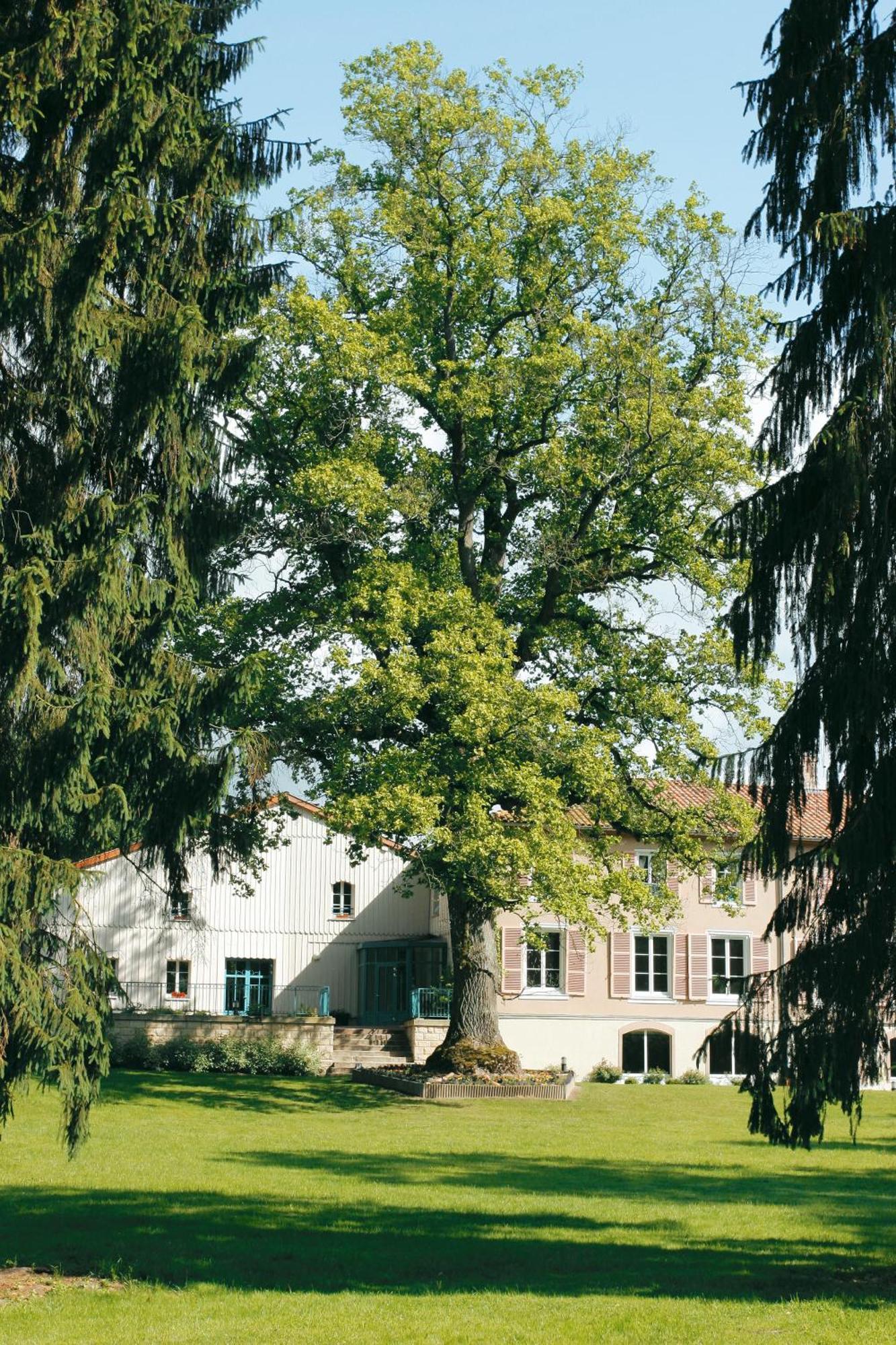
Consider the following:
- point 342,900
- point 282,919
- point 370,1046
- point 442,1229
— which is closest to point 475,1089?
point 370,1046

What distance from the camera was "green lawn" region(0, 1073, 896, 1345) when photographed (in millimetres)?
9570

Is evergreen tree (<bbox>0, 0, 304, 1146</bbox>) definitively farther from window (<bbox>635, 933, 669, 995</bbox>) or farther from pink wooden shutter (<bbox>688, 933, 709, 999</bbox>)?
pink wooden shutter (<bbox>688, 933, 709, 999</bbox>)

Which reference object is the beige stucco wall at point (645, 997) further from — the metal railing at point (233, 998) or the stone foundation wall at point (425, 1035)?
the metal railing at point (233, 998)

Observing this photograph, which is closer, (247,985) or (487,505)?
(487,505)

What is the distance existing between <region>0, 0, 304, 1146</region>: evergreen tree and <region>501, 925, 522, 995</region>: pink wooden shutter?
1027 inches

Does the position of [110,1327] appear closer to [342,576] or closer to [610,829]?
[342,576]

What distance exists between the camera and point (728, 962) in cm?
4006

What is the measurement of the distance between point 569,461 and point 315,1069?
15.6 m

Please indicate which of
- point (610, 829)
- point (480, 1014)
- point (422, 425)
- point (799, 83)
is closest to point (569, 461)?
point (422, 425)

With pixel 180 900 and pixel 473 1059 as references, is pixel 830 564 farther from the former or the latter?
pixel 473 1059

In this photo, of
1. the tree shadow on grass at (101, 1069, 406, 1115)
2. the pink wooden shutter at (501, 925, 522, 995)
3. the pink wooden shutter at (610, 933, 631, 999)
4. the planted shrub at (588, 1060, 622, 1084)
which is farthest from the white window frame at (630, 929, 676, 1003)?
the tree shadow on grass at (101, 1069, 406, 1115)

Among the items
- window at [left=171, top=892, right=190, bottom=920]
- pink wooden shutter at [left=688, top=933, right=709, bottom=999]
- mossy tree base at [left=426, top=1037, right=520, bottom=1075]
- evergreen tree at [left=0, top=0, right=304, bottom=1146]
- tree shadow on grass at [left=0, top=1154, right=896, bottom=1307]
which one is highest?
evergreen tree at [left=0, top=0, right=304, bottom=1146]

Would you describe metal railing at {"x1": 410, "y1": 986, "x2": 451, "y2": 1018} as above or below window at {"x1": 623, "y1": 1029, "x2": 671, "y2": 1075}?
above

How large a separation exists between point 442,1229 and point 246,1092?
50.9 ft
